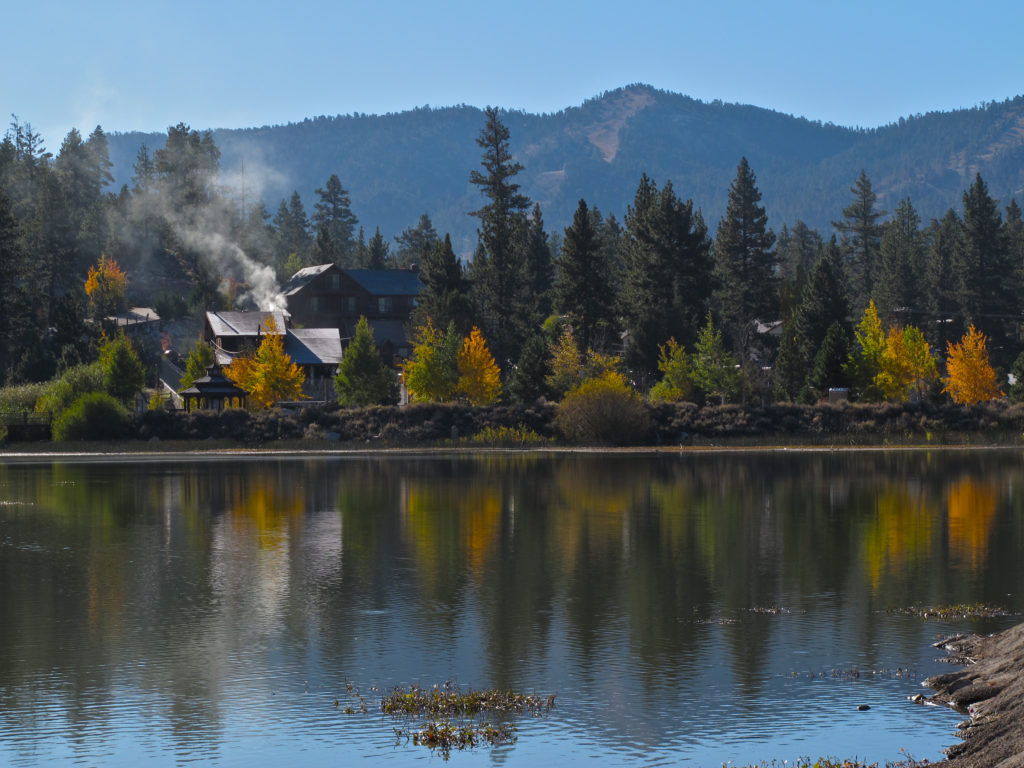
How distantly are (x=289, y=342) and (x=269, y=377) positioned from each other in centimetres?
1651

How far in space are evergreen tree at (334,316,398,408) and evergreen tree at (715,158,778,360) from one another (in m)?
40.6

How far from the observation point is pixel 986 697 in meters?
20.3

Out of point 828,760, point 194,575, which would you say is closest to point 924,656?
point 828,760

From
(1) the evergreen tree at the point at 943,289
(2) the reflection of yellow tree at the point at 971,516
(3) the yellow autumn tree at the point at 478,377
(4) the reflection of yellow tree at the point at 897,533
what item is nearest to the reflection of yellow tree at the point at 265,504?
(4) the reflection of yellow tree at the point at 897,533

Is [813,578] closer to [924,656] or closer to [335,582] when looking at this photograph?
[924,656]

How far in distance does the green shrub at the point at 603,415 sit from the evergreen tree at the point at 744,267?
38.2 meters

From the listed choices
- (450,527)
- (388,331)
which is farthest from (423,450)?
(388,331)

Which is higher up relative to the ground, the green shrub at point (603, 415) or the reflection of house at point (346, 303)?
the reflection of house at point (346, 303)

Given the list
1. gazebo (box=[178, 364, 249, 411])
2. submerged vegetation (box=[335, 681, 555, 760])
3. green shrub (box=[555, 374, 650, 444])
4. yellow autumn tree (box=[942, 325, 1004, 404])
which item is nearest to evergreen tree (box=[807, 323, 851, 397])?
yellow autumn tree (box=[942, 325, 1004, 404])

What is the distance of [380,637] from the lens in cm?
2670

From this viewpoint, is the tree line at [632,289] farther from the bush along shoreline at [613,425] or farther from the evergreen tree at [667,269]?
the bush along shoreline at [613,425]

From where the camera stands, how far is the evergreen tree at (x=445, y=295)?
112 meters

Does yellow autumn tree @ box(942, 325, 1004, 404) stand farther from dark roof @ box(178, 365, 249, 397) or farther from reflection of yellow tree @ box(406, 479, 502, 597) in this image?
dark roof @ box(178, 365, 249, 397)

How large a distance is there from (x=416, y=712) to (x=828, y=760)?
6.88 metres
